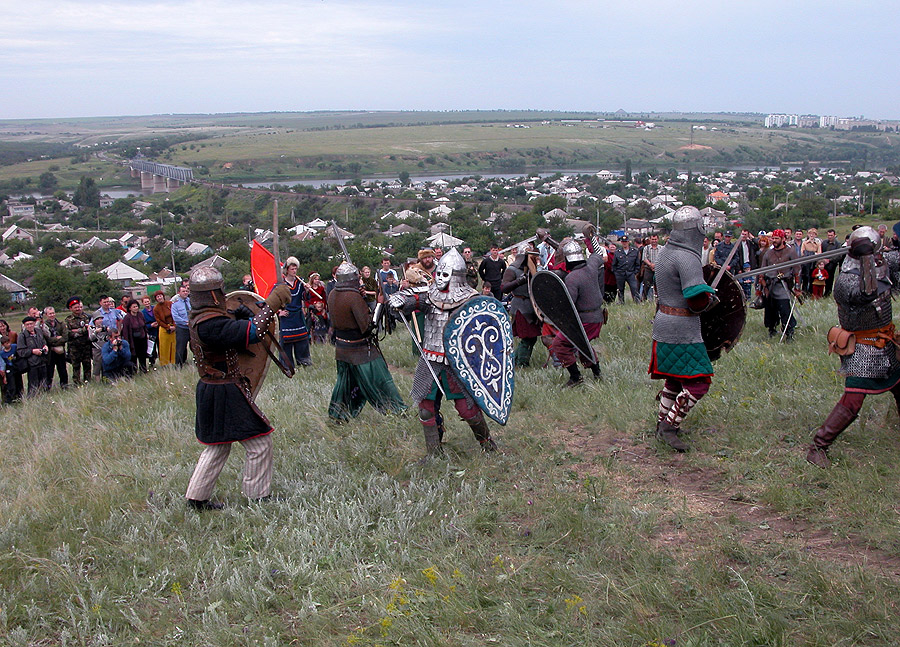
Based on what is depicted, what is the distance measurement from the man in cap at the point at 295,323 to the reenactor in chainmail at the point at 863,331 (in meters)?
6.39

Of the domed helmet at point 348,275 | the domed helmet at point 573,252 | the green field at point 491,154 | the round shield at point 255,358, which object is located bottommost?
the round shield at point 255,358

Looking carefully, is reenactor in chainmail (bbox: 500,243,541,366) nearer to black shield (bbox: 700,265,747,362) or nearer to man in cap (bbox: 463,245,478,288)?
man in cap (bbox: 463,245,478,288)

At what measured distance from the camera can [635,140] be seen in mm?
134750

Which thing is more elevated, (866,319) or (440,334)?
(866,319)

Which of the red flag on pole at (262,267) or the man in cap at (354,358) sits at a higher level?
the red flag on pole at (262,267)

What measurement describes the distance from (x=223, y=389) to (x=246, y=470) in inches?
24.5

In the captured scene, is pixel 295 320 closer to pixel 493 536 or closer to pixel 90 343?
pixel 90 343

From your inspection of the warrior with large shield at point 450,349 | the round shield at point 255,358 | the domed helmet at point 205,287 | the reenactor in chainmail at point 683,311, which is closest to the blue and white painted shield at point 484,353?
the warrior with large shield at point 450,349

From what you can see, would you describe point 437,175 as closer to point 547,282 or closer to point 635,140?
point 635,140

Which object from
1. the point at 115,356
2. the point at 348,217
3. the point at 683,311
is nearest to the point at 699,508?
the point at 683,311

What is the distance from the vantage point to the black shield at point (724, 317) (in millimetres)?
5320

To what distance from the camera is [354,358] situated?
646 cm

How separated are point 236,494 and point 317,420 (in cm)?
150

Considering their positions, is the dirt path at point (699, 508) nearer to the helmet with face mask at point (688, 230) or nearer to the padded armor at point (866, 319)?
the padded armor at point (866, 319)
